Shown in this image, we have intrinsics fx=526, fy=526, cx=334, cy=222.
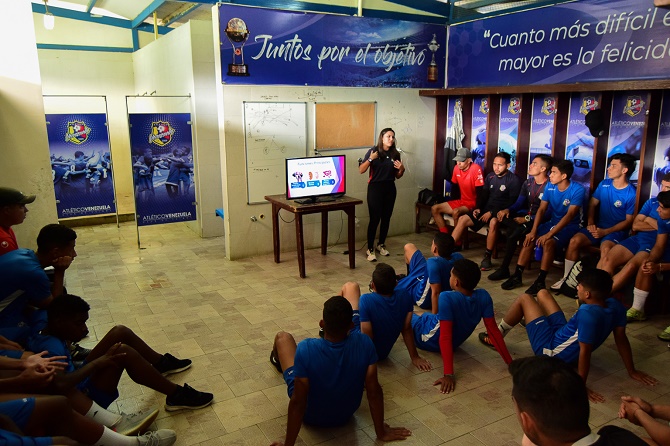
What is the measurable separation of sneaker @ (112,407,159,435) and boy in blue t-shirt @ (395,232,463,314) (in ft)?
6.40

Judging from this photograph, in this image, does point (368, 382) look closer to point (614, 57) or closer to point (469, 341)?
point (469, 341)

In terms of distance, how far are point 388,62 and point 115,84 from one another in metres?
5.53

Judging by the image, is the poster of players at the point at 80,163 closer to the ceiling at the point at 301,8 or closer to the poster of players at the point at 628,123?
the ceiling at the point at 301,8

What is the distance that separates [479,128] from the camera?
7.11 meters

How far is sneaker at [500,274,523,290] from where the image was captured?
5520 millimetres

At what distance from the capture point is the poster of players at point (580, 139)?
5863 millimetres

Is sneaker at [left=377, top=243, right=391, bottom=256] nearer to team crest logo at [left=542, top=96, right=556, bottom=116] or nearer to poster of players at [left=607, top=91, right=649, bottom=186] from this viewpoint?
team crest logo at [left=542, top=96, right=556, bottom=116]

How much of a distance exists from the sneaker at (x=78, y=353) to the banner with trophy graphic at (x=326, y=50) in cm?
344

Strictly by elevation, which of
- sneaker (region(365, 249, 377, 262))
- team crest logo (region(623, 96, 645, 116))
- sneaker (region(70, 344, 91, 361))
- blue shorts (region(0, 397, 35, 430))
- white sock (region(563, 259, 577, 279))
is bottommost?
sneaker (region(70, 344, 91, 361))

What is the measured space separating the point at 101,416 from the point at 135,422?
22cm

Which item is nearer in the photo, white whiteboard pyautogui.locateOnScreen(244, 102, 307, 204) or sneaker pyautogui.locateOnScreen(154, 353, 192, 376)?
sneaker pyautogui.locateOnScreen(154, 353, 192, 376)

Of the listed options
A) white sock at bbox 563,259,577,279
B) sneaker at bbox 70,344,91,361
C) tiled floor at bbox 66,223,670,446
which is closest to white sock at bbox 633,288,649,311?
tiled floor at bbox 66,223,670,446

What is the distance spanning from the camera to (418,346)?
159 inches

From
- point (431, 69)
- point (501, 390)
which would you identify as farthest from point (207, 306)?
point (431, 69)
